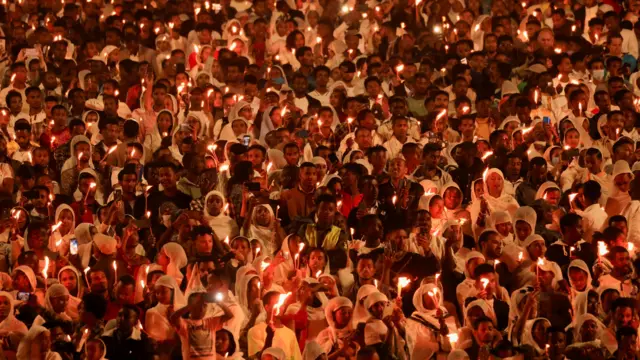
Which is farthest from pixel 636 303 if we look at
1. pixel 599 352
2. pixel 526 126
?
pixel 526 126

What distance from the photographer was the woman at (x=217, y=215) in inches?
559

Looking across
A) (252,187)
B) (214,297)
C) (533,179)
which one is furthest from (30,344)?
(533,179)

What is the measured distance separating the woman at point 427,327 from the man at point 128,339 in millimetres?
2026

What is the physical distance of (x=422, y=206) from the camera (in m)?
14.3

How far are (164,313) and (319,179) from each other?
8.83 ft

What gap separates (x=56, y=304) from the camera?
42.0 ft

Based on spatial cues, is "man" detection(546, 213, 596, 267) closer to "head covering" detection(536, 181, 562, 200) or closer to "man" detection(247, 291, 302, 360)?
"head covering" detection(536, 181, 562, 200)

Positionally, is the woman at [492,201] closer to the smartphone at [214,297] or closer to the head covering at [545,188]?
the head covering at [545,188]

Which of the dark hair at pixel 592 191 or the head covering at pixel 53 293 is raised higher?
the head covering at pixel 53 293

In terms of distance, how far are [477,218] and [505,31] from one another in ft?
14.2

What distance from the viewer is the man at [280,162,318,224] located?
14.3 m

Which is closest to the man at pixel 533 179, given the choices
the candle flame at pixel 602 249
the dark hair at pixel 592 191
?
the dark hair at pixel 592 191

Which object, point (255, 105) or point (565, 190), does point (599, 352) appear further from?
point (255, 105)

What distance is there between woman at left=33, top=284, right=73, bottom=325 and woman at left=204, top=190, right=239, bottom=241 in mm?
1776
